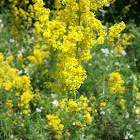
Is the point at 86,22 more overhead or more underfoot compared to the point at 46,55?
more underfoot

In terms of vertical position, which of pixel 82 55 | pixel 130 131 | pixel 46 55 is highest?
pixel 46 55

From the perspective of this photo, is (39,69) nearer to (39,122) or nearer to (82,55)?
(39,122)

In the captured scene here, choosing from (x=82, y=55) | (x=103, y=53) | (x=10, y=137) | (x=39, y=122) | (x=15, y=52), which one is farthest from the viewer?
(x=103, y=53)

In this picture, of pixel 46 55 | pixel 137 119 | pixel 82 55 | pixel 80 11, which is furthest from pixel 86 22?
pixel 46 55

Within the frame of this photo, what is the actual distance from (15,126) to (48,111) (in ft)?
1.95

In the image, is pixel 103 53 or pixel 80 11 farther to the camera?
pixel 103 53

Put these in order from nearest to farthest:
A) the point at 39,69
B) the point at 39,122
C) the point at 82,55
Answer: the point at 82,55 → the point at 39,122 → the point at 39,69

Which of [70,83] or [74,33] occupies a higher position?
[74,33]

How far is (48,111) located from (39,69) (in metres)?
0.94

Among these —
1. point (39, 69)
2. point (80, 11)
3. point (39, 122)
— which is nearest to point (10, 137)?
point (39, 122)

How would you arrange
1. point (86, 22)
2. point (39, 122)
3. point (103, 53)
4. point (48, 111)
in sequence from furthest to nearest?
point (103, 53) → point (48, 111) → point (39, 122) → point (86, 22)

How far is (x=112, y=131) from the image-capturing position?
3.08 m

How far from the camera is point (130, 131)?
3.00 metres

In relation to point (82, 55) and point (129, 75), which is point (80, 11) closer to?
point (82, 55)
